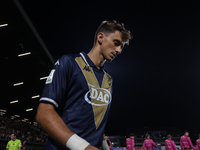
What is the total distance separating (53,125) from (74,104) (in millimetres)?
312

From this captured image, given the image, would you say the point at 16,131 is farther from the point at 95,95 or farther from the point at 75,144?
the point at 75,144

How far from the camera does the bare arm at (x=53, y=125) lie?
0.98 metres

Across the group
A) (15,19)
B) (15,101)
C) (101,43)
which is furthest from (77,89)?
(15,101)

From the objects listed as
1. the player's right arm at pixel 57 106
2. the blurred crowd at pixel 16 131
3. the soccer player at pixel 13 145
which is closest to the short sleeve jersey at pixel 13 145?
the soccer player at pixel 13 145

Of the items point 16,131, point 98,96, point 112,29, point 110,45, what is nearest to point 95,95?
point 98,96

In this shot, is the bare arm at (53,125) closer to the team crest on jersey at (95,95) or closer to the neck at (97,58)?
the team crest on jersey at (95,95)

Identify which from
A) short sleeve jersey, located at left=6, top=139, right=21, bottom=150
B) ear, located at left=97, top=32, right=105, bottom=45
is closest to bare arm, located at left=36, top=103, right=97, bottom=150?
ear, located at left=97, top=32, right=105, bottom=45

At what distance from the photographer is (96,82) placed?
1506 millimetres

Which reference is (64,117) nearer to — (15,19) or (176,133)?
(15,19)

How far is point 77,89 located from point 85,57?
41cm

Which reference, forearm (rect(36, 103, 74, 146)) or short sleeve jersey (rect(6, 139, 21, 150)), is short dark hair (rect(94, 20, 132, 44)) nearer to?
forearm (rect(36, 103, 74, 146))

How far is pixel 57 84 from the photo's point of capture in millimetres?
1188

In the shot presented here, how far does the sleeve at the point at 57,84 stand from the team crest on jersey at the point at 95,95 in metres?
0.18

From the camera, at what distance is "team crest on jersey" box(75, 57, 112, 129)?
4.49 feet
